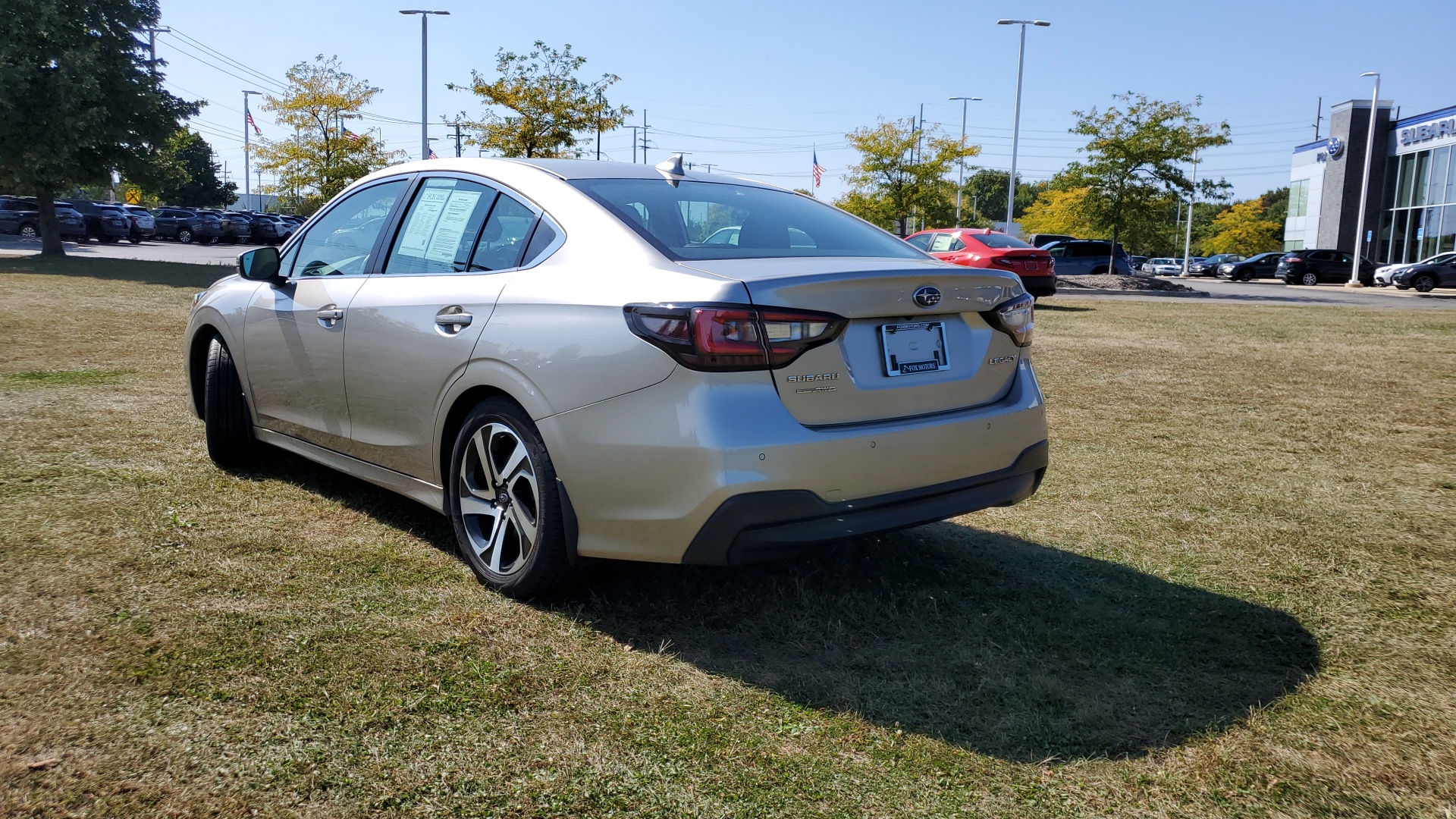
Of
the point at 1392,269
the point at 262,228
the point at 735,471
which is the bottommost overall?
the point at 735,471

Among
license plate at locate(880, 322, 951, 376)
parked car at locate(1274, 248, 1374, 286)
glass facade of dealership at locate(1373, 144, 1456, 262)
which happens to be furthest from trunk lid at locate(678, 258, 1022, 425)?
glass facade of dealership at locate(1373, 144, 1456, 262)

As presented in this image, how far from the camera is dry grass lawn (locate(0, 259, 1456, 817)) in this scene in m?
2.46

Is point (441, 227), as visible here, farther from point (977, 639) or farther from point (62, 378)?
point (62, 378)

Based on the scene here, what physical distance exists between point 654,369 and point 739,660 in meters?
0.91

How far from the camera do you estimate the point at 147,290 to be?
1838 cm

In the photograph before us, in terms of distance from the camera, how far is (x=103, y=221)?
44.1m

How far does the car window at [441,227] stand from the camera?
3.91 metres

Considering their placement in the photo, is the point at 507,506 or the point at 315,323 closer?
the point at 507,506

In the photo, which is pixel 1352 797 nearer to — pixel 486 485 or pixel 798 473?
pixel 798 473

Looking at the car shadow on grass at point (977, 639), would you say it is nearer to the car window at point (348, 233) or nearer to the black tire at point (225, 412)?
the car window at point (348, 233)

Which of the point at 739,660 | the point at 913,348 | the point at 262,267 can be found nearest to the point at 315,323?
the point at 262,267

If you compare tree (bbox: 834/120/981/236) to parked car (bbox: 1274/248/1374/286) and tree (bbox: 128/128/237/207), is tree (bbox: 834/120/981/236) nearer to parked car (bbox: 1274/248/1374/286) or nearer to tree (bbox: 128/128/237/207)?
parked car (bbox: 1274/248/1374/286)

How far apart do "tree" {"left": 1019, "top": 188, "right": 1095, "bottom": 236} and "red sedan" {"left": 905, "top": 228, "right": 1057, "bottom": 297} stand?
1705 centimetres

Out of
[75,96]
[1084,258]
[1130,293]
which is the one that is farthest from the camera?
[1084,258]
